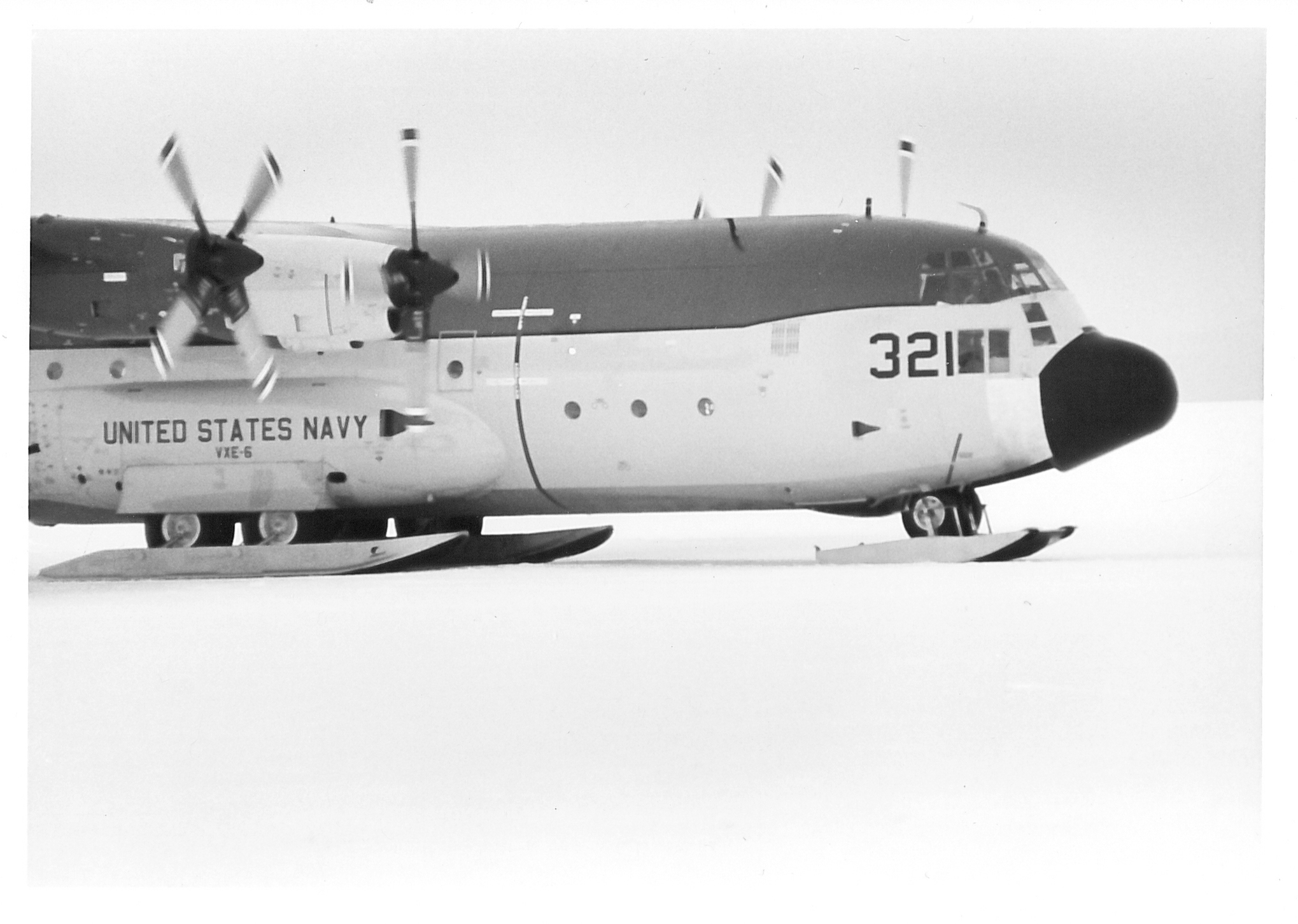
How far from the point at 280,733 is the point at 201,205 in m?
3.48

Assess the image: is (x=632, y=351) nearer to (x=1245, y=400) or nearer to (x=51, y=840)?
(x=1245, y=400)

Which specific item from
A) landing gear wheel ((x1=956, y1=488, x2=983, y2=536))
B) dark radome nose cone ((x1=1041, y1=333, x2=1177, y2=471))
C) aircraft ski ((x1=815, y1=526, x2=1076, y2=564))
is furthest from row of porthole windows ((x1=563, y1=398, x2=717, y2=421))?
dark radome nose cone ((x1=1041, y1=333, x2=1177, y2=471))

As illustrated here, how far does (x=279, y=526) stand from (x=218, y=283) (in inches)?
70.1

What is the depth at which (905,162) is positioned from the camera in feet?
25.8

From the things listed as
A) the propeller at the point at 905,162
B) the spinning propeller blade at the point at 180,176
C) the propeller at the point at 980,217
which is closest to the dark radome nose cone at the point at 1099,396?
the propeller at the point at 980,217

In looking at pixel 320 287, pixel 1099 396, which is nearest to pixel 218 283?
pixel 320 287

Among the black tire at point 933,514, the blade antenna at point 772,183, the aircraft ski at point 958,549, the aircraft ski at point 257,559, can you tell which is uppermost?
the blade antenna at point 772,183

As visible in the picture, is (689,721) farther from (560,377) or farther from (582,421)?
(560,377)

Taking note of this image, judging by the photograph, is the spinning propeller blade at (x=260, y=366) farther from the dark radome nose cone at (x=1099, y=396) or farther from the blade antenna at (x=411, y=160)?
the dark radome nose cone at (x=1099, y=396)

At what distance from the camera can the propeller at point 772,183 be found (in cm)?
792

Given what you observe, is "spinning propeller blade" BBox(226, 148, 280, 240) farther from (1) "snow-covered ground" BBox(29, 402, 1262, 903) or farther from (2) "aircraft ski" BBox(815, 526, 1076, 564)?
(2) "aircraft ski" BBox(815, 526, 1076, 564)

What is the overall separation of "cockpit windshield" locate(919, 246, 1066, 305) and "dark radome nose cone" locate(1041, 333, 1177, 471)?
49cm

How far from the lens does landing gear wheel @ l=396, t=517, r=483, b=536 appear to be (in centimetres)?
946

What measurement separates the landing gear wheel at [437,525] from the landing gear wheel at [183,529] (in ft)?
4.04
